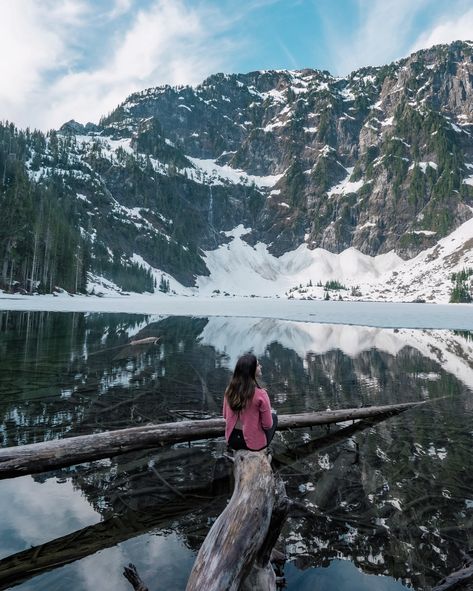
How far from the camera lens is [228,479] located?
328 inches

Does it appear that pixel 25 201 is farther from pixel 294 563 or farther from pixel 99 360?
pixel 294 563

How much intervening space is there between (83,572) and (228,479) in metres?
3.55

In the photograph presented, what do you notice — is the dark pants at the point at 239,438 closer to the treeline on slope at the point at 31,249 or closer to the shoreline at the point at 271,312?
the shoreline at the point at 271,312

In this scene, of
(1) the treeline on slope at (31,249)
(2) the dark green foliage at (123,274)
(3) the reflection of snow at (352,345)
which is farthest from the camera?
(2) the dark green foliage at (123,274)

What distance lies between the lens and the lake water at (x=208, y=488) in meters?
5.58

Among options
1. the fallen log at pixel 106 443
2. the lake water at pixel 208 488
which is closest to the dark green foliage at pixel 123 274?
the lake water at pixel 208 488

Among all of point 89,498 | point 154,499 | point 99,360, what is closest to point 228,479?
point 154,499

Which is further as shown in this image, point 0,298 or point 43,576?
point 0,298

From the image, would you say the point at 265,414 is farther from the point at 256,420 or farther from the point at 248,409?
the point at 248,409

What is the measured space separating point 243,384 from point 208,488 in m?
2.68

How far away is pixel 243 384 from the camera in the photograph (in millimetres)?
6723

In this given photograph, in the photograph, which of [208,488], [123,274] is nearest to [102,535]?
[208,488]

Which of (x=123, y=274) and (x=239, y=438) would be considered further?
(x=123, y=274)

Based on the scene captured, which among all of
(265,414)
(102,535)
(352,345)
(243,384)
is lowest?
(102,535)
